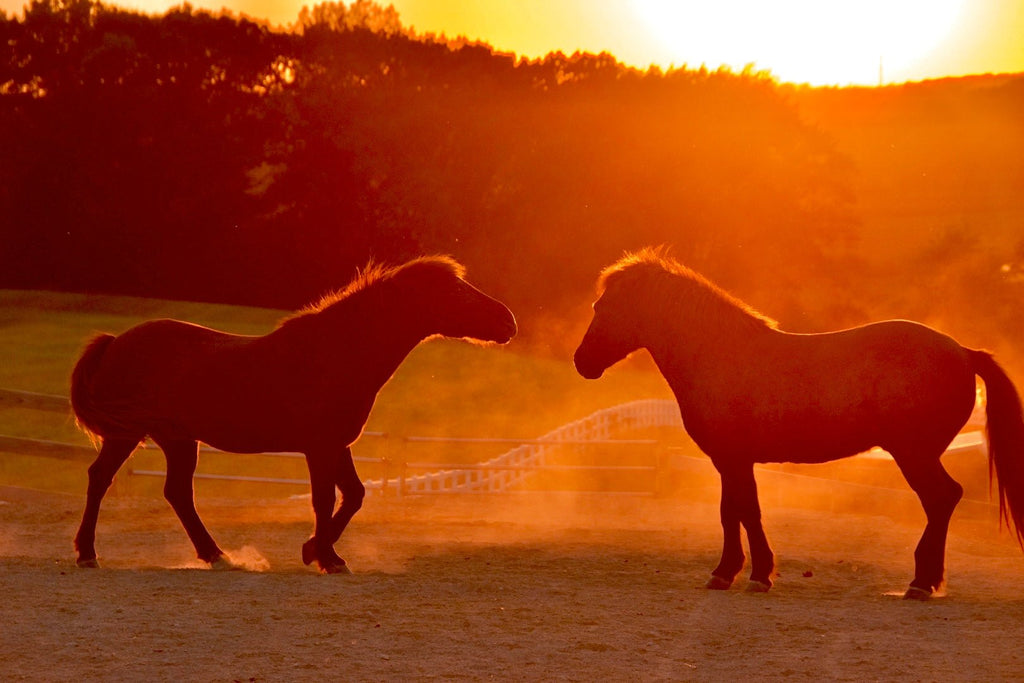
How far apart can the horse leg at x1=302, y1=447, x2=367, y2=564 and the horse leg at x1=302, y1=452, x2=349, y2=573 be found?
11cm

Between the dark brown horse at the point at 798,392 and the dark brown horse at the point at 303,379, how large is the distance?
1.34 m

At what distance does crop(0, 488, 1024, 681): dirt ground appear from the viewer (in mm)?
6473

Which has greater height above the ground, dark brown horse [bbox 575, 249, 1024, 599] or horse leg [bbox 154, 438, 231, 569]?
dark brown horse [bbox 575, 249, 1024, 599]

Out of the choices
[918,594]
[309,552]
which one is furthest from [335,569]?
[918,594]

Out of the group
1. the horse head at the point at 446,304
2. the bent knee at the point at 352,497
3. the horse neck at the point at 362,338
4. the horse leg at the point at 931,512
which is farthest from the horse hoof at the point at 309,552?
the horse leg at the point at 931,512

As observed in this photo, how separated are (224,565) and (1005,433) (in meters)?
6.54

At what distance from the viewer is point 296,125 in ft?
156

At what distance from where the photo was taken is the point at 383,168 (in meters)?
46.1

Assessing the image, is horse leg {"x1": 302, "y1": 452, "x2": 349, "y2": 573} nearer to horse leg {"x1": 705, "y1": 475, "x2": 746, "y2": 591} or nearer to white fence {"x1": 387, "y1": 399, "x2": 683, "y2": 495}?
horse leg {"x1": 705, "y1": 475, "x2": 746, "y2": 591}

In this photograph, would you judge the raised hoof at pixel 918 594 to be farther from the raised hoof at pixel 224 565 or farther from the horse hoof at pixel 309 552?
the raised hoof at pixel 224 565

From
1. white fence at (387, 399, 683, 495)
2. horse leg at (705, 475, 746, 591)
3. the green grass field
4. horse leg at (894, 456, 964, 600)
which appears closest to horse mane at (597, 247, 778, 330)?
horse leg at (705, 475, 746, 591)

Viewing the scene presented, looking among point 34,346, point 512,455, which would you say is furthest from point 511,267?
point 512,455

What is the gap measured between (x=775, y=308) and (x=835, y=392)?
35.3 m

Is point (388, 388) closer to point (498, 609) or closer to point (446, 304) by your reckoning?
point (446, 304)
